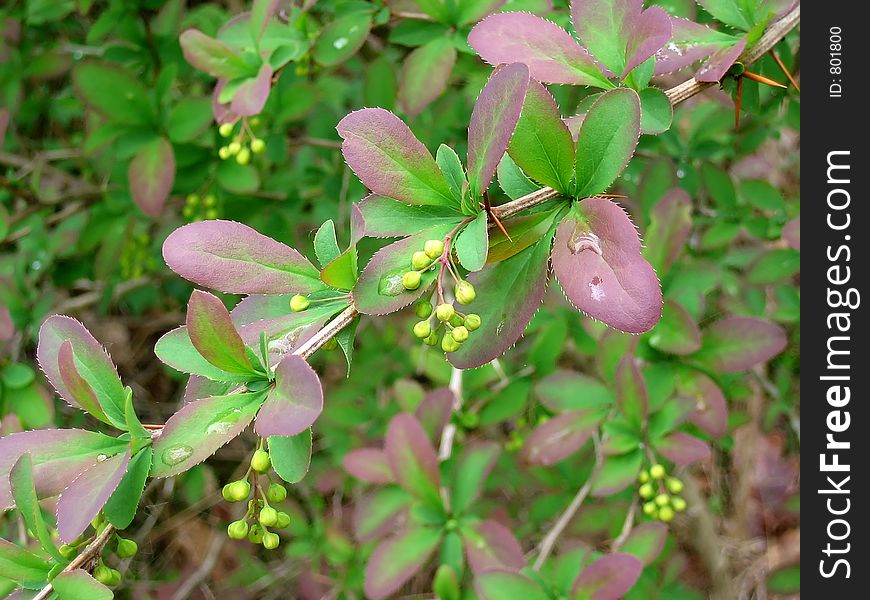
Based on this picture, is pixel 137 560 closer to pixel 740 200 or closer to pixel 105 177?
pixel 105 177

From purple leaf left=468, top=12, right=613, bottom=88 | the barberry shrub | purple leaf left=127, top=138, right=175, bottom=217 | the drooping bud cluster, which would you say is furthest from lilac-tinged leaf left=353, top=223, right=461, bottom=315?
purple leaf left=127, top=138, right=175, bottom=217

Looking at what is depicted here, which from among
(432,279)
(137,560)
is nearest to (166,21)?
(432,279)

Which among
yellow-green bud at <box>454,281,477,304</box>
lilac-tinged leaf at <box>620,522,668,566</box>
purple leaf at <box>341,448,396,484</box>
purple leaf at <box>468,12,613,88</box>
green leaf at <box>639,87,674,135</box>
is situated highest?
purple leaf at <box>468,12,613,88</box>

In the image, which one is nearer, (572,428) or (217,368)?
(217,368)

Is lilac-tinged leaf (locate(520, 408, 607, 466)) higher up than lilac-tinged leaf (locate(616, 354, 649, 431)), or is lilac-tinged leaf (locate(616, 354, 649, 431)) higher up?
lilac-tinged leaf (locate(616, 354, 649, 431))

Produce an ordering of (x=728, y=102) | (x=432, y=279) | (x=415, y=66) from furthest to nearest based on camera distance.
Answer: (x=728, y=102) → (x=415, y=66) → (x=432, y=279)

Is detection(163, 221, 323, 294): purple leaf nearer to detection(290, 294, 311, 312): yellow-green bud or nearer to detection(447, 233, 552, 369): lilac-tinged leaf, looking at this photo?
detection(290, 294, 311, 312): yellow-green bud

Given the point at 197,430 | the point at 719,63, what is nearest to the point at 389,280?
the point at 197,430
